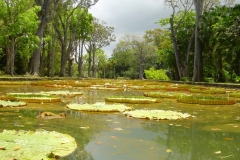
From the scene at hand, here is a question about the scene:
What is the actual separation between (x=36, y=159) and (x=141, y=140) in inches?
59.5

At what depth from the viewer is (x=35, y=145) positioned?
9.68ft

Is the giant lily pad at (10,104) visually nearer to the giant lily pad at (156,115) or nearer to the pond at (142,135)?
the pond at (142,135)

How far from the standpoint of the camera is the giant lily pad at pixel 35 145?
2.65m

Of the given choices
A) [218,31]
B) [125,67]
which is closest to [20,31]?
[218,31]

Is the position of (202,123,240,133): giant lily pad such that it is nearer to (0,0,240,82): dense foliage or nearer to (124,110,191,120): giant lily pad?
(124,110,191,120): giant lily pad

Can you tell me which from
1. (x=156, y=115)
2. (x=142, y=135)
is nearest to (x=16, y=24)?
(x=156, y=115)

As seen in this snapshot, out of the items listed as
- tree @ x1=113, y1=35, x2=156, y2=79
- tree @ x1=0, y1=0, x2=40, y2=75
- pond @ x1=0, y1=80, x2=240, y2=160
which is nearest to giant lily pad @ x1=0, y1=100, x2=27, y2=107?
pond @ x1=0, y1=80, x2=240, y2=160

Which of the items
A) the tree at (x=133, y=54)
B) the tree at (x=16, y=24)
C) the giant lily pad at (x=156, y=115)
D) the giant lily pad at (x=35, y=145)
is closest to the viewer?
the giant lily pad at (x=35, y=145)

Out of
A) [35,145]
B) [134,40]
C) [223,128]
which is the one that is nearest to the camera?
[35,145]

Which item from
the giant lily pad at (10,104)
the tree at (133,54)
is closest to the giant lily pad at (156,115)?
the giant lily pad at (10,104)

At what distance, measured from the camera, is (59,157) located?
2.78 meters

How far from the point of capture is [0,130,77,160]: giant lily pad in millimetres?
2648

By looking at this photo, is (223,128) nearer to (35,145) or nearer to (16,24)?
(35,145)

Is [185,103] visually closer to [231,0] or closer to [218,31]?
[218,31]
